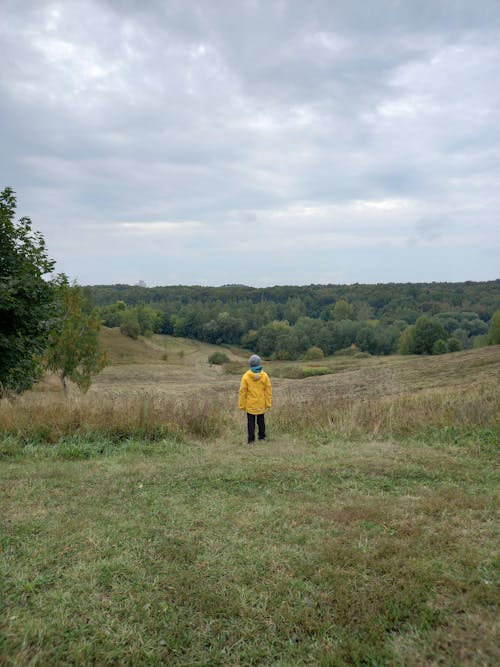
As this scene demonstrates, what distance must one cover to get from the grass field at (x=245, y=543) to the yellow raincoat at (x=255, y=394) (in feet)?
2.12

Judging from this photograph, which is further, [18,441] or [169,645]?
[18,441]

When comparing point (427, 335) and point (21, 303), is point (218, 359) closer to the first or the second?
point (427, 335)

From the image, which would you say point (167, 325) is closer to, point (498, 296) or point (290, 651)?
point (498, 296)

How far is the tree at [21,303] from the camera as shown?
979 cm

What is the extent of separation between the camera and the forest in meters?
79.4

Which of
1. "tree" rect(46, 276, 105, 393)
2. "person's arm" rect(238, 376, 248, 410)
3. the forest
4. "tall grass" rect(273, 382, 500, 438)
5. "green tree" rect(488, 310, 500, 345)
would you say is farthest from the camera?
the forest

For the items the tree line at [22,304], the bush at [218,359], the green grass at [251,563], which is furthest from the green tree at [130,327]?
the green grass at [251,563]

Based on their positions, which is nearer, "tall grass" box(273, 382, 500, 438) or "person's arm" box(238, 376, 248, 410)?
"tall grass" box(273, 382, 500, 438)

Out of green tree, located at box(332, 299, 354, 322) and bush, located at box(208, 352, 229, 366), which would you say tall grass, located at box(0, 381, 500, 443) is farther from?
green tree, located at box(332, 299, 354, 322)

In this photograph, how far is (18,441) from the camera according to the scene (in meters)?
7.16

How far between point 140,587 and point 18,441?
16.6ft

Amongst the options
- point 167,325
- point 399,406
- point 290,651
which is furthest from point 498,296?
point 290,651

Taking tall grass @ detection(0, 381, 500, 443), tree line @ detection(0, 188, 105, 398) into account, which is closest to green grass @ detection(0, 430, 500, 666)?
tall grass @ detection(0, 381, 500, 443)

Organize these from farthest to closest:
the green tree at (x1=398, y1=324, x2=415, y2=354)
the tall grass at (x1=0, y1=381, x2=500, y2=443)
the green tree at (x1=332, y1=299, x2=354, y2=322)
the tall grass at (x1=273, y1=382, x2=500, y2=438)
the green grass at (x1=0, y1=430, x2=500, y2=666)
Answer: the green tree at (x1=332, y1=299, x2=354, y2=322) < the green tree at (x1=398, y1=324, x2=415, y2=354) < the tall grass at (x1=273, y1=382, x2=500, y2=438) < the tall grass at (x1=0, y1=381, x2=500, y2=443) < the green grass at (x1=0, y1=430, x2=500, y2=666)
